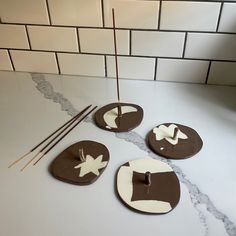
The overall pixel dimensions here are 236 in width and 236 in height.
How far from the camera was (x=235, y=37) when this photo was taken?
2.18ft

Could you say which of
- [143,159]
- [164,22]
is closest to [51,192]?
[143,159]

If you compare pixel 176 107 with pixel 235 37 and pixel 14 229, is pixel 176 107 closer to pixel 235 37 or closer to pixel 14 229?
pixel 235 37

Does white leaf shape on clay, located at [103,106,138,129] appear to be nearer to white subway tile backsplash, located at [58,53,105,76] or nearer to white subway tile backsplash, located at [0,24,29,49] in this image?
white subway tile backsplash, located at [58,53,105,76]

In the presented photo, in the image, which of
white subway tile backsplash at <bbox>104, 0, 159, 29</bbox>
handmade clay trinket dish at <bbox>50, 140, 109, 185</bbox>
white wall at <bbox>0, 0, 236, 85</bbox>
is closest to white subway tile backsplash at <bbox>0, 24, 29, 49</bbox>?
Result: white wall at <bbox>0, 0, 236, 85</bbox>

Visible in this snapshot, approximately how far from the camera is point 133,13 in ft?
2.18

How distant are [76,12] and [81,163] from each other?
378 mm

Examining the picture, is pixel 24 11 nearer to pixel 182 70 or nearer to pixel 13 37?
pixel 13 37

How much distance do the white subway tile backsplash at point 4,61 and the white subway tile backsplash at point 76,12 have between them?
0.19m

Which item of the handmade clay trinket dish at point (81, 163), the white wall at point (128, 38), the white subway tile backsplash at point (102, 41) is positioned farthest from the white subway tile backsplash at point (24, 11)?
the handmade clay trinket dish at point (81, 163)

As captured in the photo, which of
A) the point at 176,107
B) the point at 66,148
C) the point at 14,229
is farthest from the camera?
the point at 176,107

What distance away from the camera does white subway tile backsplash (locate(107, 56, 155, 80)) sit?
74cm

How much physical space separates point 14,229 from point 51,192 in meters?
0.08

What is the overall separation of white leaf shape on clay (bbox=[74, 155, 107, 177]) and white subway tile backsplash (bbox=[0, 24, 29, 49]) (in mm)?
404

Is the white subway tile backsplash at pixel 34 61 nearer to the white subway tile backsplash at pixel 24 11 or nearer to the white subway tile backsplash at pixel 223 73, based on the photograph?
the white subway tile backsplash at pixel 24 11
